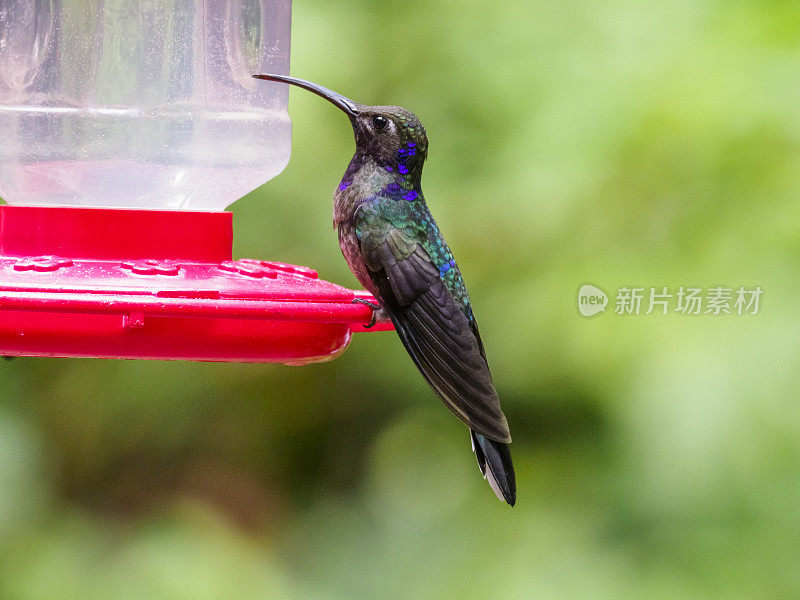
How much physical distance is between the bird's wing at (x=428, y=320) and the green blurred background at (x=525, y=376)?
1.39m

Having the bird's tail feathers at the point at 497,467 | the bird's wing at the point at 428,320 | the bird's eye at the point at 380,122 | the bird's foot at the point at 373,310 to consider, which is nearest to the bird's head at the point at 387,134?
the bird's eye at the point at 380,122

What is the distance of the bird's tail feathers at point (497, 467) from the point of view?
8.59ft

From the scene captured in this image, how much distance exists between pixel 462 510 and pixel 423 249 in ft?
6.56

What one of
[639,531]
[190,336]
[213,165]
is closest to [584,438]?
[639,531]

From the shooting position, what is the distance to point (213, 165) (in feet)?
9.45

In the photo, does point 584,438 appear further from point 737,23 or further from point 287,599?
Answer: point 737,23

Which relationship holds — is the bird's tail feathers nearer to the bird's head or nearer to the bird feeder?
the bird feeder

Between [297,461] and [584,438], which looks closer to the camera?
[584,438]

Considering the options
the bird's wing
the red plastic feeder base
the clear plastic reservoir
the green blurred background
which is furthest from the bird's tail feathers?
the green blurred background

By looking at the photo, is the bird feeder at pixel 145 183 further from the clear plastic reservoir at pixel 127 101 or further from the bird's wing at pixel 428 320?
the bird's wing at pixel 428 320

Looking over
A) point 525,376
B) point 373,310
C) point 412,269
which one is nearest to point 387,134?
point 412,269

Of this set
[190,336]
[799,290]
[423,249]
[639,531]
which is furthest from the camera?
[639,531]

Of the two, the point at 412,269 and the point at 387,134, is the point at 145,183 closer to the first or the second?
the point at 387,134

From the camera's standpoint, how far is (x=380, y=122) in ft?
8.91
